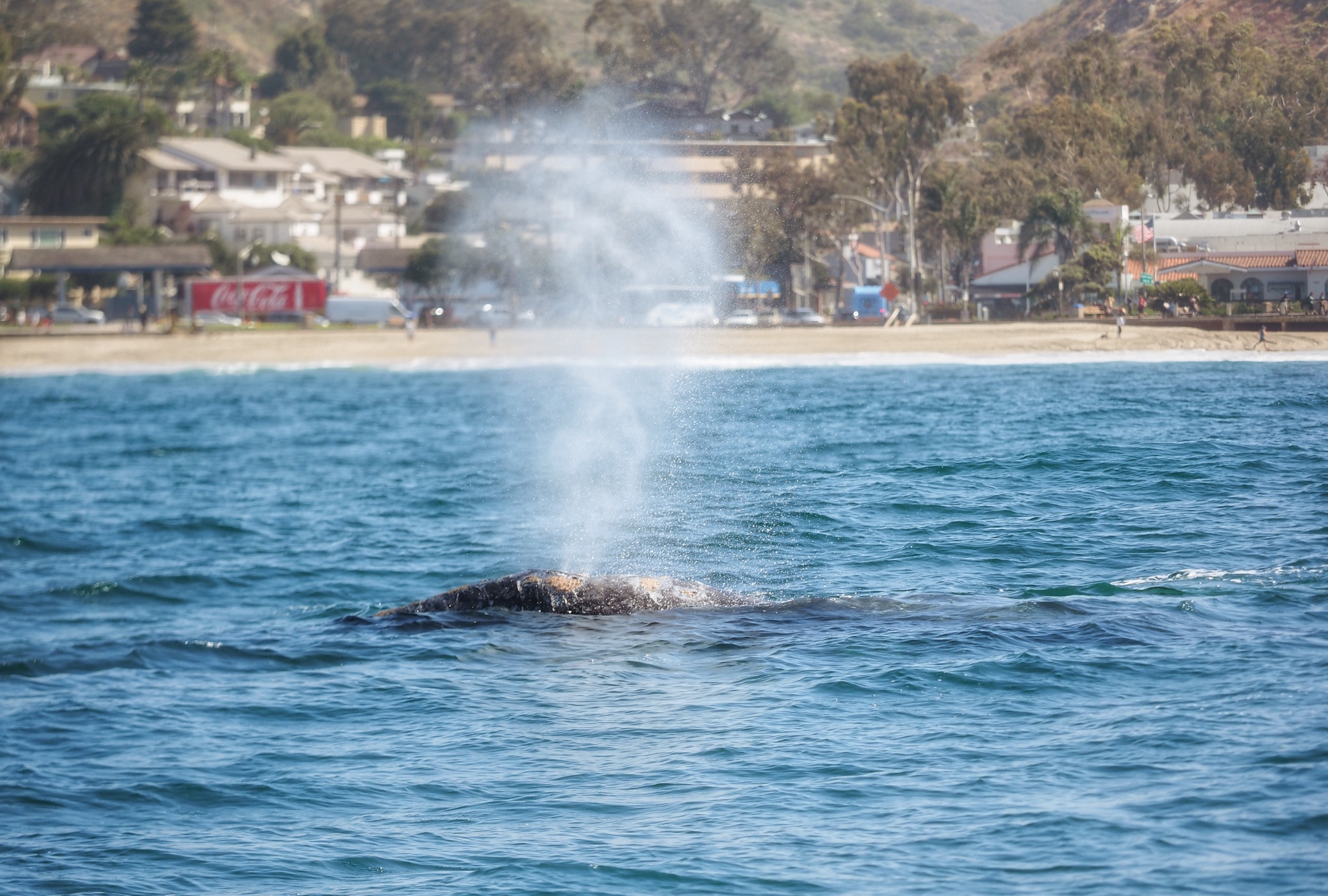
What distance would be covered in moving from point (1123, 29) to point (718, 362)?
792 inches

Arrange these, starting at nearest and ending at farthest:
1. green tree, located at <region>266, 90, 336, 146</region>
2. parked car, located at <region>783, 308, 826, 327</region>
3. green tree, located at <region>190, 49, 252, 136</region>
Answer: parked car, located at <region>783, 308, 826, 327</region>, green tree, located at <region>266, 90, 336, 146</region>, green tree, located at <region>190, 49, 252, 136</region>

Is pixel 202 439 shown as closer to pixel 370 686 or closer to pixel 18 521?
pixel 18 521

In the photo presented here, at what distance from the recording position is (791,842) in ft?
33.3

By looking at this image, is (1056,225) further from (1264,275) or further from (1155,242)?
(1264,275)

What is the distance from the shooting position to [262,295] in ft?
325

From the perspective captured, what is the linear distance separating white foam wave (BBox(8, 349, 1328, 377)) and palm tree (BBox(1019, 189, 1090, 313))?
4526 mm

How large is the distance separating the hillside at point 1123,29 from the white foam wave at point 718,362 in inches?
230

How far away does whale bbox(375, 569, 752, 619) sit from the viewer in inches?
654

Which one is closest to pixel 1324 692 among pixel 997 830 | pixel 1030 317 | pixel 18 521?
pixel 997 830

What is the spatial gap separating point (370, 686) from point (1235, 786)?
8478 millimetres

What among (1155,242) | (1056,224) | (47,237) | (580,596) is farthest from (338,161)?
(580,596)

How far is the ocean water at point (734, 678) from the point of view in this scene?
10164mm

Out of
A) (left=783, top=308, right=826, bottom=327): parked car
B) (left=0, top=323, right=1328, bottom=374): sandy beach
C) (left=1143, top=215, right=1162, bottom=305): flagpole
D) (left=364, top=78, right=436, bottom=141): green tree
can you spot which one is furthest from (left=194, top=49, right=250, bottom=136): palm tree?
(left=1143, top=215, right=1162, bottom=305): flagpole

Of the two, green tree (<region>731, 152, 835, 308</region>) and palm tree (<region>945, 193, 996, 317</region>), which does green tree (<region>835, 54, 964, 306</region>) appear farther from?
green tree (<region>731, 152, 835, 308</region>)
